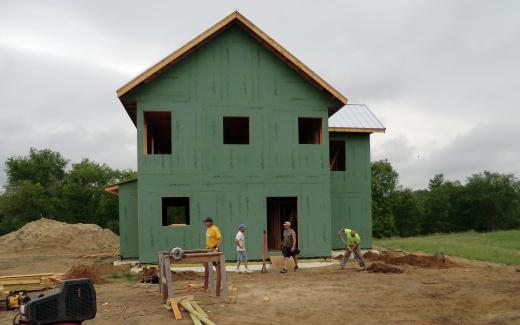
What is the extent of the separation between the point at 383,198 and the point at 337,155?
4477 cm

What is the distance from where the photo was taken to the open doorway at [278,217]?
64.0 feet

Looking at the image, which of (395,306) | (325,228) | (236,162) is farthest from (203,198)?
(395,306)

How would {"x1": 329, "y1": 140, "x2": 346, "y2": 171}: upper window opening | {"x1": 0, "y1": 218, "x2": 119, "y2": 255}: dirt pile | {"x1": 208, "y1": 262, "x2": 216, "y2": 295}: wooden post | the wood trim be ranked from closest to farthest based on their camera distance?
1. {"x1": 208, "y1": 262, "x2": 216, "y2": 295}: wooden post
2. the wood trim
3. {"x1": 329, "y1": 140, "x2": 346, "y2": 171}: upper window opening
4. {"x1": 0, "y1": 218, "x2": 119, "y2": 255}: dirt pile

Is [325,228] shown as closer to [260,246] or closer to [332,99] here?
[260,246]

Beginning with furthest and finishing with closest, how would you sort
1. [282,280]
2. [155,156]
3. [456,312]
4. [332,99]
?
[332,99], [155,156], [282,280], [456,312]

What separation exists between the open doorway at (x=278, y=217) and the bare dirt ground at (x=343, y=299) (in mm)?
5088

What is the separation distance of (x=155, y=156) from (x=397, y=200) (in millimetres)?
55217

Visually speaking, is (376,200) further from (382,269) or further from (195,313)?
(195,313)

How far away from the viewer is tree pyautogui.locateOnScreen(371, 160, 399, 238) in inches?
2414

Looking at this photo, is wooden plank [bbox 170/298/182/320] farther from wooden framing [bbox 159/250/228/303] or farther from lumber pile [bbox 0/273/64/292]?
lumber pile [bbox 0/273/64/292]

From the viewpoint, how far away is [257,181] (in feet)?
54.4

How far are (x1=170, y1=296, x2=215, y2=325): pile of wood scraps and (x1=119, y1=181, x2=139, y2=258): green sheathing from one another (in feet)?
33.4

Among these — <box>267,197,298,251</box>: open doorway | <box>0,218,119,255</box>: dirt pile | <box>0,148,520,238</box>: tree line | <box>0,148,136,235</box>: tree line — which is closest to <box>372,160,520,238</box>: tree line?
<box>0,148,520,238</box>: tree line

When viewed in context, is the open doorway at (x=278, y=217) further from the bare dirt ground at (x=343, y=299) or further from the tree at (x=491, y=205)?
the tree at (x=491, y=205)
